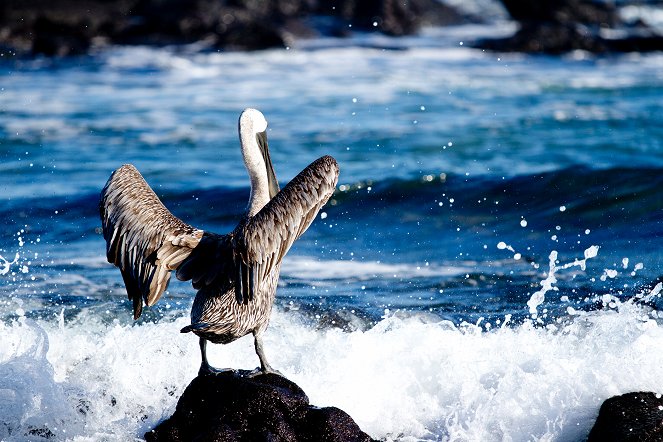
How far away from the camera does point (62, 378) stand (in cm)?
626

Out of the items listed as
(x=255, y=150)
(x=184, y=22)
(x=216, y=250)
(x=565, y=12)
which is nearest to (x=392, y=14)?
(x=565, y=12)

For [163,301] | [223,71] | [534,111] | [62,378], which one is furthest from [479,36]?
[62,378]

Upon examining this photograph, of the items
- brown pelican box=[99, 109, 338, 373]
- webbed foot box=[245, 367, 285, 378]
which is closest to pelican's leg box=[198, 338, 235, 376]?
brown pelican box=[99, 109, 338, 373]

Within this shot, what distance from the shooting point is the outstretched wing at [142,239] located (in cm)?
557

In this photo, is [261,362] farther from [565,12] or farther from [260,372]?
[565,12]

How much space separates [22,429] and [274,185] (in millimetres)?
2033

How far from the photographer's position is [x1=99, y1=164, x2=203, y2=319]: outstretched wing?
557 centimetres

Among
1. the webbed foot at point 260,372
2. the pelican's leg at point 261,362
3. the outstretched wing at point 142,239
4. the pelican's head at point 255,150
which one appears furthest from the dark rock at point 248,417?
the pelican's head at point 255,150

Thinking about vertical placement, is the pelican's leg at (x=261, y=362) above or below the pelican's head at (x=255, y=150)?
below

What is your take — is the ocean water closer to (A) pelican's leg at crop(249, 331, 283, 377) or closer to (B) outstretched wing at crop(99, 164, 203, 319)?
(A) pelican's leg at crop(249, 331, 283, 377)

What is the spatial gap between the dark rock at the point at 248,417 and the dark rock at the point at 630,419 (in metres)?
1.24

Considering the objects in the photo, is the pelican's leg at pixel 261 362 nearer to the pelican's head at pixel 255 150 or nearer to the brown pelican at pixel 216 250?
Result: the brown pelican at pixel 216 250

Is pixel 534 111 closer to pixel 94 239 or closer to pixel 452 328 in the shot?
pixel 94 239

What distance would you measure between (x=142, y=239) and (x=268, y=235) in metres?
0.75
